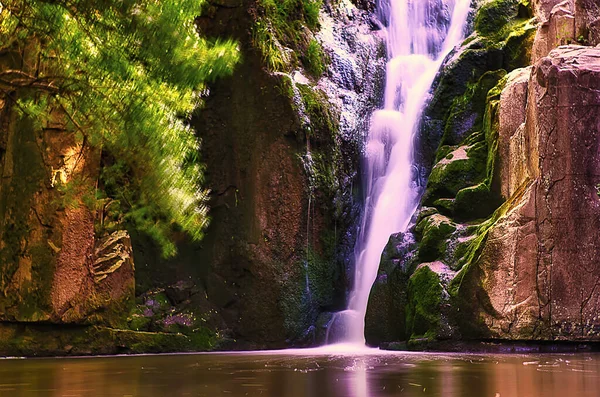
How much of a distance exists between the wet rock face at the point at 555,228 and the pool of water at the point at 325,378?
169cm

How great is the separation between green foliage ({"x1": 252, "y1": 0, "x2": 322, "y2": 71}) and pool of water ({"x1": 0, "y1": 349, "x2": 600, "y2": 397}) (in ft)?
26.9

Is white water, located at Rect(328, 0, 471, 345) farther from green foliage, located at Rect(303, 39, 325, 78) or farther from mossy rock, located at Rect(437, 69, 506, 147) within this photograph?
green foliage, located at Rect(303, 39, 325, 78)

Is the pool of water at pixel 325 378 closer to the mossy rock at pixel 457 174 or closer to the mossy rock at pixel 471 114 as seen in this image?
the mossy rock at pixel 457 174

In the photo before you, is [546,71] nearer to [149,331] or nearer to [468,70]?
[468,70]

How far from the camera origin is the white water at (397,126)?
15562mm

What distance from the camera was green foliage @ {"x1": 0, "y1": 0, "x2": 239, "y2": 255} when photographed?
14.8 feet

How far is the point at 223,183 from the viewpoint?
1600 cm

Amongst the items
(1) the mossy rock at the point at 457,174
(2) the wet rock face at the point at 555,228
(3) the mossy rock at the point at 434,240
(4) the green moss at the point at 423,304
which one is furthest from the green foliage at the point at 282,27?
(2) the wet rock face at the point at 555,228

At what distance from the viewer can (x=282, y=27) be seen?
1694 cm

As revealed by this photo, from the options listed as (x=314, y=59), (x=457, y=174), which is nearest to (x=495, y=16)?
(x=314, y=59)

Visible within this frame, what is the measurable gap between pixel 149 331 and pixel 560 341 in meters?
7.31

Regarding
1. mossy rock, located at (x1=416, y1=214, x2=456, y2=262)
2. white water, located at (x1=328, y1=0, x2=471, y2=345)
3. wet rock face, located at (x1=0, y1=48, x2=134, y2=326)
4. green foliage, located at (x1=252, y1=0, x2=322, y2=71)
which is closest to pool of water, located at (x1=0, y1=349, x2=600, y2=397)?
Answer: wet rock face, located at (x1=0, y1=48, x2=134, y2=326)

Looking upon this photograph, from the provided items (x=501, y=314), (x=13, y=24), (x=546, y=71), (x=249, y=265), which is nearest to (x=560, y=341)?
(x=501, y=314)

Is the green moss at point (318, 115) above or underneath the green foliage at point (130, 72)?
above
